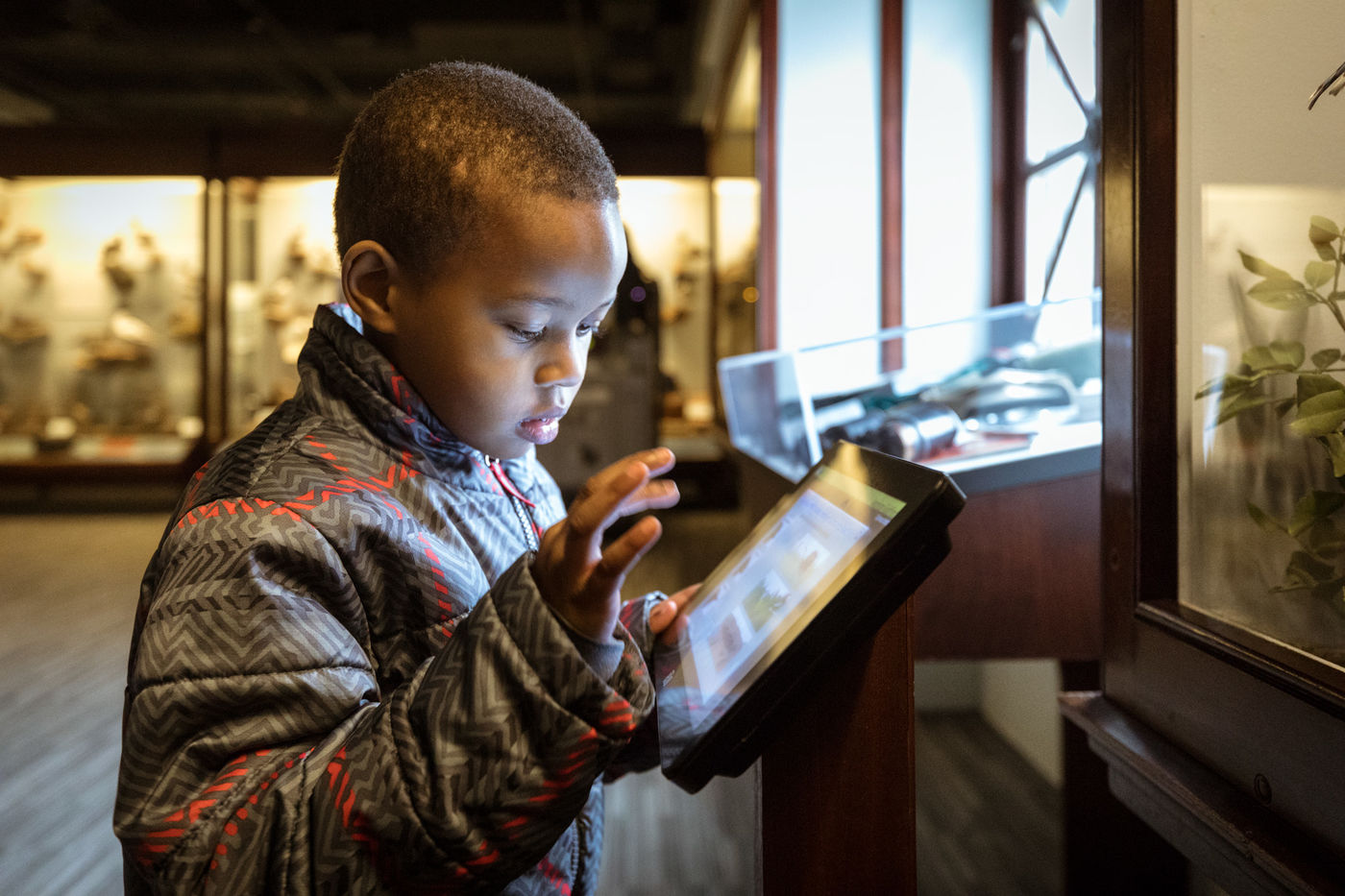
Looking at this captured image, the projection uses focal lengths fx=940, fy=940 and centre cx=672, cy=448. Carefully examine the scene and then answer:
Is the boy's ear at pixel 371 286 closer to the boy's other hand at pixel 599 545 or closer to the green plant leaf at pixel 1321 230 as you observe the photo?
the boy's other hand at pixel 599 545

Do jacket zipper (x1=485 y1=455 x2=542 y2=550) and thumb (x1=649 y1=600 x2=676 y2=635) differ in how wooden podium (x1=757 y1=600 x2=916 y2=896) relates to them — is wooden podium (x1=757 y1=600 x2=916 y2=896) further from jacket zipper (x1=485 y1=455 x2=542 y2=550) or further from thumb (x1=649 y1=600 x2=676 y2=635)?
jacket zipper (x1=485 y1=455 x2=542 y2=550)

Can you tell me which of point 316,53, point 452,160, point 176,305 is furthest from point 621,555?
point 176,305

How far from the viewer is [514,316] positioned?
0.66 meters

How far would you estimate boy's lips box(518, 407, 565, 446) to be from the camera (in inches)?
28.0

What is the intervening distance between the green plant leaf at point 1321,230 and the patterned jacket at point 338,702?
51 cm

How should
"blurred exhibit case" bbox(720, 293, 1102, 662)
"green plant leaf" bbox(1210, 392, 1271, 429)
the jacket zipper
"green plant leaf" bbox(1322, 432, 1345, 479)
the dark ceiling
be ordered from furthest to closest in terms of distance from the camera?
the dark ceiling → "blurred exhibit case" bbox(720, 293, 1102, 662) → the jacket zipper → "green plant leaf" bbox(1210, 392, 1271, 429) → "green plant leaf" bbox(1322, 432, 1345, 479)

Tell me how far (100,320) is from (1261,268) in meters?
7.15

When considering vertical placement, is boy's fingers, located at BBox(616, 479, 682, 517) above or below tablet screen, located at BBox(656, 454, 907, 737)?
above

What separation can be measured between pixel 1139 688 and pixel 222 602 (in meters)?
0.70

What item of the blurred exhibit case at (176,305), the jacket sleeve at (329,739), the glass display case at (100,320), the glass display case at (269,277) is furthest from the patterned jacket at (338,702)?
the glass display case at (100,320)

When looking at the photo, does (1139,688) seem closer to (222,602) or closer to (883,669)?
(883,669)

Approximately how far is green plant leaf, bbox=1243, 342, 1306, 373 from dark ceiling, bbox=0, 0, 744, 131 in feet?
10.7

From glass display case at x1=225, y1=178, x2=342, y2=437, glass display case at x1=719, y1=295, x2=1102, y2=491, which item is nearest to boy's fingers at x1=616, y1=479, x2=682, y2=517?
glass display case at x1=719, y1=295, x2=1102, y2=491

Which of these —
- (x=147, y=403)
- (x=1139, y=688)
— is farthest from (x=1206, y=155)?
(x=147, y=403)
